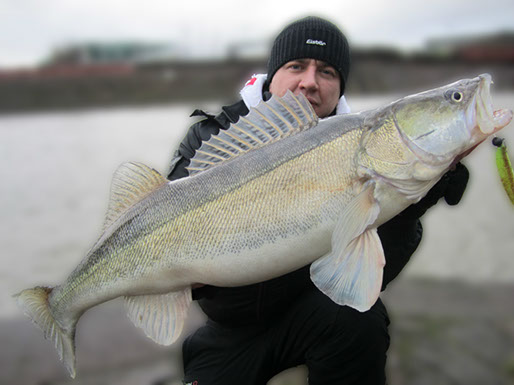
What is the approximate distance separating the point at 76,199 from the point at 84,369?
7.75m

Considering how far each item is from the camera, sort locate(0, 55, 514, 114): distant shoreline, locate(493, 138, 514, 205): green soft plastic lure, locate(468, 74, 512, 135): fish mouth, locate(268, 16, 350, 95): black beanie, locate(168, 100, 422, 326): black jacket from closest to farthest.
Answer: locate(468, 74, 512, 135): fish mouth, locate(493, 138, 514, 205): green soft plastic lure, locate(168, 100, 422, 326): black jacket, locate(268, 16, 350, 95): black beanie, locate(0, 55, 514, 114): distant shoreline

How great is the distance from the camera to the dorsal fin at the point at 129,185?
7.13 ft

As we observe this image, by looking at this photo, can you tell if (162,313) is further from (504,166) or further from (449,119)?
(504,166)

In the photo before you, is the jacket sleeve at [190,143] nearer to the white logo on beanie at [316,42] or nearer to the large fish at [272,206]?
the large fish at [272,206]

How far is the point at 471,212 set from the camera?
9062 mm

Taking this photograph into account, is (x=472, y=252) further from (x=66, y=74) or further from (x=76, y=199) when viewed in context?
(x=66, y=74)

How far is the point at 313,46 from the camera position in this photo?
283 cm

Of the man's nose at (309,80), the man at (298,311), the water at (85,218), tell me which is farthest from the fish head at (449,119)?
the water at (85,218)

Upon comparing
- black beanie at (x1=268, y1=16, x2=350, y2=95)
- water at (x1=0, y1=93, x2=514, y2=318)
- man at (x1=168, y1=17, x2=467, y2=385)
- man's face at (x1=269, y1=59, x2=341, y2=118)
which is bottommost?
water at (x1=0, y1=93, x2=514, y2=318)

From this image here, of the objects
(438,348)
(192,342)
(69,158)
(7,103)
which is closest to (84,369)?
(192,342)

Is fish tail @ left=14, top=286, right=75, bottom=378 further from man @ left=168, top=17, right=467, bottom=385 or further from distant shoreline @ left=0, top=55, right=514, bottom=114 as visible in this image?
distant shoreline @ left=0, top=55, right=514, bottom=114

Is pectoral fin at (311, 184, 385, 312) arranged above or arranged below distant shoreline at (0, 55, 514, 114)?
below

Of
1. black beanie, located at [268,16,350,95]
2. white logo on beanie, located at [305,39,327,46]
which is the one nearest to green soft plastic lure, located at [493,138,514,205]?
black beanie, located at [268,16,350,95]

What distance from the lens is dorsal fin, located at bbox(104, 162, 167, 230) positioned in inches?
85.5
